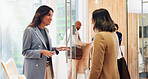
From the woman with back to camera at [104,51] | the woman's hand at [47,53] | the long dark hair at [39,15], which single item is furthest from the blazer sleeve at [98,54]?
the long dark hair at [39,15]

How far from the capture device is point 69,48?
193 cm

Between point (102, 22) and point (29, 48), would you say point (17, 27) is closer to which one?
point (29, 48)

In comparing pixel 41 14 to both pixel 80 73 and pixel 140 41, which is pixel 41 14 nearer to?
pixel 80 73

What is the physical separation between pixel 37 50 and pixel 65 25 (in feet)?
1.23

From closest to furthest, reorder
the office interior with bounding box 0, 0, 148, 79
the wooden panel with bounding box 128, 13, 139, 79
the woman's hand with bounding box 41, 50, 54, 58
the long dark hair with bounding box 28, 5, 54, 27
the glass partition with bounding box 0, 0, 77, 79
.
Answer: the woman's hand with bounding box 41, 50, 54, 58 < the long dark hair with bounding box 28, 5, 54, 27 < the office interior with bounding box 0, 0, 148, 79 < the glass partition with bounding box 0, 0, 77, 79 < the wooden panel with bounding box 128, 13, 139, 79

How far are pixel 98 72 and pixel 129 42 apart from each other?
2.20m

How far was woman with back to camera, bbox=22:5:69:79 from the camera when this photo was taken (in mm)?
1939

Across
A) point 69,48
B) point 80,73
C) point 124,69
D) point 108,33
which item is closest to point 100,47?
point 108,33

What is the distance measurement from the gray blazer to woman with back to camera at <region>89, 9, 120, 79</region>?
1.74 feet

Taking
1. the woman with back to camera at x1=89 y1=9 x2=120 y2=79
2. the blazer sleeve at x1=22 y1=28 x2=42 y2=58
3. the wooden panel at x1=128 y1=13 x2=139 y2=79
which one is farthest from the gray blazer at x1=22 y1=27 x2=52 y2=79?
the wooden panel at x1=128 y1=13 x2=139 y2=79

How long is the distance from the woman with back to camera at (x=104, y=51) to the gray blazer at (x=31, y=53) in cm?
53

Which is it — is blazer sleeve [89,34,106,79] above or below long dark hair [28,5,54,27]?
below

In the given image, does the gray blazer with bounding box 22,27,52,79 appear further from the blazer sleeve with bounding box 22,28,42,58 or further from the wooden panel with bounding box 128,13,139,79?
the wooden panel with bounding box 128,13,139,79

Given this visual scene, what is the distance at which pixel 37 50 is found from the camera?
1939 mm
